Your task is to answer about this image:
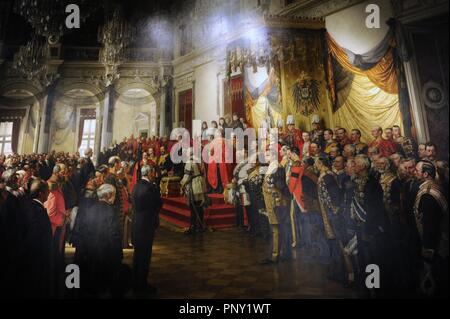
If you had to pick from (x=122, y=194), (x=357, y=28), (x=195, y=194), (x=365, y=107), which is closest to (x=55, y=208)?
(x=122, y=194)

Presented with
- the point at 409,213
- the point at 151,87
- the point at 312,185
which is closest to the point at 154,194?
the point at 312,185

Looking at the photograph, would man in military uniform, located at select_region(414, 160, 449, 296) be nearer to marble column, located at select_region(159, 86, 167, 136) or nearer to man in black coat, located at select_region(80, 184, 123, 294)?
man in black coat, located at select_region(80, 184, 123, 294)

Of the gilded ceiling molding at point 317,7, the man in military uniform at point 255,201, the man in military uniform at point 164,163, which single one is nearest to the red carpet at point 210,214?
the man in military uniform at point 255,201

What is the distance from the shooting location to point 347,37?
6.21 meters

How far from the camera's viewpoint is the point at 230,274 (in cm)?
316

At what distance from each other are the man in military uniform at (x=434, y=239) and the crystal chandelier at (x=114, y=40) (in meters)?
10.0

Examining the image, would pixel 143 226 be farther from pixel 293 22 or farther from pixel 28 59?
pixel 28 59

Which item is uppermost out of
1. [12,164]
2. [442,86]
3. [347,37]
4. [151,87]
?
[151,87]

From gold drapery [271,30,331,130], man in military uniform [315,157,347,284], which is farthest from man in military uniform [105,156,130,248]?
gold drapery [271,30,331,130]

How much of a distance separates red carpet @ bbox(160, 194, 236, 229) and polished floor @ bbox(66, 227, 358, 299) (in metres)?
1.02

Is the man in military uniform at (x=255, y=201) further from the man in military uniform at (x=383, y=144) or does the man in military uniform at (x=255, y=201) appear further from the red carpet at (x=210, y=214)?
the man in military uniform at (x=383, y=144)

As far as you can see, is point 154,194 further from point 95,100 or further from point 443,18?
point 95,100

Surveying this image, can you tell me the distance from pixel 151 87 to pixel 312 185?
33.7ft

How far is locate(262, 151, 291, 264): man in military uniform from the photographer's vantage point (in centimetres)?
377
